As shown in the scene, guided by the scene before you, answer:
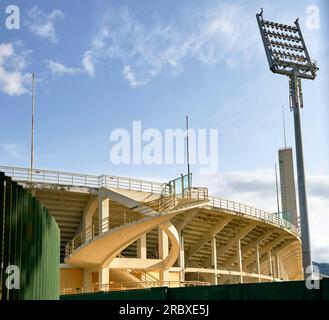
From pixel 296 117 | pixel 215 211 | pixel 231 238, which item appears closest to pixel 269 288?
pixel 296 117

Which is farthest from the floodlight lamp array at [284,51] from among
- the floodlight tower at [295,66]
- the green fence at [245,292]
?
the green fence at [245,292]

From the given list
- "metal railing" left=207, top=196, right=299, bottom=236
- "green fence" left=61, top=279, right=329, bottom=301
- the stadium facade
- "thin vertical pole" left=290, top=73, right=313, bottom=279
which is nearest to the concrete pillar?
the stadium facade

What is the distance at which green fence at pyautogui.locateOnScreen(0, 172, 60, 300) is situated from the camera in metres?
9.47

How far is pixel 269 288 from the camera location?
16.3 metres

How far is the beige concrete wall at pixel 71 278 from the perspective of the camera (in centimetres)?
3722

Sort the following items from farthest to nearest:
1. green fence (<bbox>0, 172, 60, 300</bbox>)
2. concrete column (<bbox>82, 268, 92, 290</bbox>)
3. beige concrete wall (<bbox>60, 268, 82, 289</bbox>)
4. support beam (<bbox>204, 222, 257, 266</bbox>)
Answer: support beam (<bbox>204, 222, 257, 266</bbox>)
beige concrete wall (<bbox>60, 268, 82, 289</bbox>)
concrete column (<bbox>82, 268, 92, 290</bbox>)
green fence (<bbox>0, 172, 60, 300</bbox>)

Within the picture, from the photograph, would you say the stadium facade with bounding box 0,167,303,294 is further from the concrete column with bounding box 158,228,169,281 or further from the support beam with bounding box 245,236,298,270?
the support beam with bounding box 245,236,298,270

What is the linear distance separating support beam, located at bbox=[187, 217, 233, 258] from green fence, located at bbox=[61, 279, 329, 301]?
21.4 m

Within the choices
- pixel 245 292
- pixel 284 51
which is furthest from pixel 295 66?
pixel 245 292

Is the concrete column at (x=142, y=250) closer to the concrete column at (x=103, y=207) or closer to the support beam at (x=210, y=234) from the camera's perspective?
the concrete column at (x=103, y=207)

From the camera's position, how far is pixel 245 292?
17.1 meters

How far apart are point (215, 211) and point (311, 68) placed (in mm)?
12682
